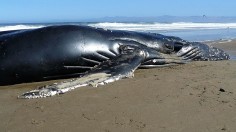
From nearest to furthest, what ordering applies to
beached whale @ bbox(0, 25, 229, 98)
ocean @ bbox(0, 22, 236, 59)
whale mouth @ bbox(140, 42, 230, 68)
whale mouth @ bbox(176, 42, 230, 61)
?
beached whale @ bbox(0, 25, 229, 98)
whale mouth @ bbox(140, 42, 230, 68)
whale mouth @ bbox(176, 42, 230, 61)
ocean @ bbox(0, 22, 236, 59)

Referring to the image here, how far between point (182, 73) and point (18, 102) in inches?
122

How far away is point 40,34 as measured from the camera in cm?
709

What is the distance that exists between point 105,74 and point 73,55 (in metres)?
1.02

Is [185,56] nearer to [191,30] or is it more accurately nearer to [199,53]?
[199,53]

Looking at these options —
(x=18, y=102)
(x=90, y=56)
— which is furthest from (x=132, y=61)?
(x=18, y=102)

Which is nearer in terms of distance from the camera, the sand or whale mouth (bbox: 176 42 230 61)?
the sand

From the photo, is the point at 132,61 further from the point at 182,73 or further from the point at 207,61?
the point at 207,61

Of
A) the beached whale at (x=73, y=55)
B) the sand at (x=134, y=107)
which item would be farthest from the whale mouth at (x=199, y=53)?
the sand at (x=134, y=107)

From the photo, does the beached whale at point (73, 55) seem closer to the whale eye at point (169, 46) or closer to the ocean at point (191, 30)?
the whale eye at point (169, 46)

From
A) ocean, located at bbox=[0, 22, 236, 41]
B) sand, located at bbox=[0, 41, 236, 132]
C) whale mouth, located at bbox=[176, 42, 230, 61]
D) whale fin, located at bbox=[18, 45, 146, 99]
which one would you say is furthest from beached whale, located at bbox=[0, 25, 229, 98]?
ocean, located at bbox=[0, 22, 236, 41]

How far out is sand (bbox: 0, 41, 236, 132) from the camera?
13.0ft

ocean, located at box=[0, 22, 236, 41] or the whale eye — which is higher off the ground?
the whale eye

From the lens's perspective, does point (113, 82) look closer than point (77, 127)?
No

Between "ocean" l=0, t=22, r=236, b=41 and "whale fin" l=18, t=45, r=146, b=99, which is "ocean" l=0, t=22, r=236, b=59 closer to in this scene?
"ocean" l=0, t=22, r=236, b=41
